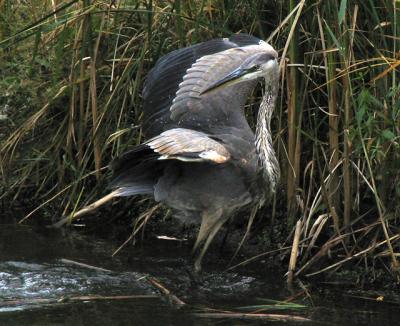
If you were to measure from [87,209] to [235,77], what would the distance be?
1135 millimetres

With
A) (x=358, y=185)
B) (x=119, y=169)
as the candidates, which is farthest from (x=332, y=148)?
(x=119, y=169)

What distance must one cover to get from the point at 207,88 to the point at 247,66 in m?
0.26

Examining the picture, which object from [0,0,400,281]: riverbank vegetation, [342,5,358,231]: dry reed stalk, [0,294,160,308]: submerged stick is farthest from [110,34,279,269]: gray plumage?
[0,294,160,308]: submerged stick

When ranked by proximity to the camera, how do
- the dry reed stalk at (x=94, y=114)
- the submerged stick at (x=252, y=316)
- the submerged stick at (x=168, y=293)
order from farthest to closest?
the dry reed stalk at (x=94, y=114) → the submerged stick at (x=168, y=293) → the submerged stick at (x=252, y=316)

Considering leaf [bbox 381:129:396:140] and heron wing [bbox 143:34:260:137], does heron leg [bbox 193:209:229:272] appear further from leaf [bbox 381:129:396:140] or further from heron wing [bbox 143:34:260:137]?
leaf [bbox 381:129:396:140]

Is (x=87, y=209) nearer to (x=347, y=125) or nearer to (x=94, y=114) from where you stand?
(x=94, y=114)

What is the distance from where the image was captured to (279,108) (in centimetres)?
539

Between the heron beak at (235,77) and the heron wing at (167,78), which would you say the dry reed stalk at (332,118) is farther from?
the heron wing at (167,78)

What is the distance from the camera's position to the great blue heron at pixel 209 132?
5.00 m

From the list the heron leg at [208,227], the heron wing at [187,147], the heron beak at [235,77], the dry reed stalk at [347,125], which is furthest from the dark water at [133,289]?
the heron beak at [235,77]

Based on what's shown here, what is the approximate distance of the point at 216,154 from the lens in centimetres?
469

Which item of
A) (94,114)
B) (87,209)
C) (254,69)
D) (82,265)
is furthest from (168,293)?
(94,114)

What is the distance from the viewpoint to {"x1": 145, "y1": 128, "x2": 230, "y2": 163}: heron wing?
4.59 meters

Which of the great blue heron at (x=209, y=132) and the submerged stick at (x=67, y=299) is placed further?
the great blue heron at (x=209, y=132)
